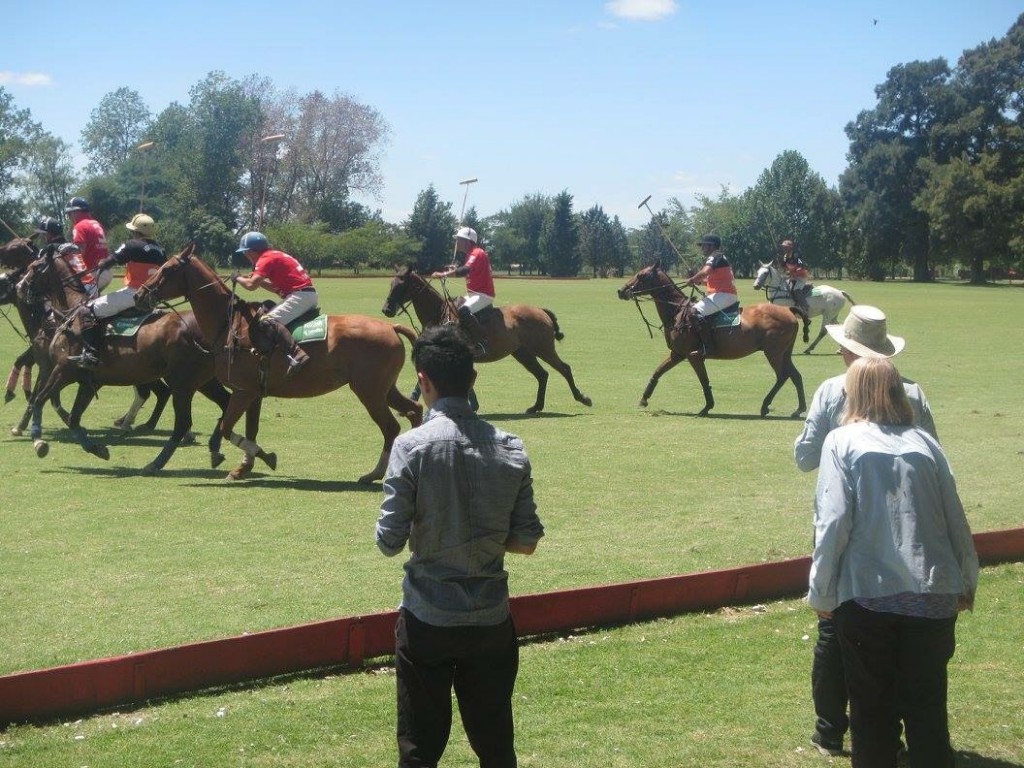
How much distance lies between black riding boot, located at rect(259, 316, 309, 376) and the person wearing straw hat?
8126 mm

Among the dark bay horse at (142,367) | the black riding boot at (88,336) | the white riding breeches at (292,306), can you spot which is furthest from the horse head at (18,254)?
the white riding breeches at (292,306)

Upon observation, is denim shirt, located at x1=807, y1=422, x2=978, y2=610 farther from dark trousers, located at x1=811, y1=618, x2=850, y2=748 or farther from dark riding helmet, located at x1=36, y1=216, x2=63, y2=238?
dark riding helmet, located at x1=36, y1=216, x2=63, y2=238

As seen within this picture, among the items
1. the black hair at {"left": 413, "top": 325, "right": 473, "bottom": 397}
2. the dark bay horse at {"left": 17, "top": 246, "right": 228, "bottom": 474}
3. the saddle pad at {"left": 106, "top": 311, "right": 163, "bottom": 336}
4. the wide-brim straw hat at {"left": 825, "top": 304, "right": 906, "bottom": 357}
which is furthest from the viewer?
the saddle pad at {"left": 106, "top": 311, "right": 163, "bottom": 336}

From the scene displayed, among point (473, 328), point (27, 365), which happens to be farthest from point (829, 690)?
point (27, 365)

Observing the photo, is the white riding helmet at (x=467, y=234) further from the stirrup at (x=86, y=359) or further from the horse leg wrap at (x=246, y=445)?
the horse leg wrap at (x=246, y=445)

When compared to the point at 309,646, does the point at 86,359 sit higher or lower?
higher

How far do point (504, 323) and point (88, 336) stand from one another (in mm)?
6973

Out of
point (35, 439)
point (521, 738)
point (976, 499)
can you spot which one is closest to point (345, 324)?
point (35, 439)

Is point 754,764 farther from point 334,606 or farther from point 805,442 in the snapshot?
point 334,606

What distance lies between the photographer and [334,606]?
7941 mm

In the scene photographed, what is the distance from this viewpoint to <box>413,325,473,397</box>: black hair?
4.66m

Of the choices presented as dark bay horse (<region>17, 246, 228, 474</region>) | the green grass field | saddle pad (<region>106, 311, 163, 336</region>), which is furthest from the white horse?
saddle pad (<region>106, 311, 163, 336</region>)

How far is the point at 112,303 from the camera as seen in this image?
1498 cm

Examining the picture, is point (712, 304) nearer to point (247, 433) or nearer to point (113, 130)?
point (247, 433)
